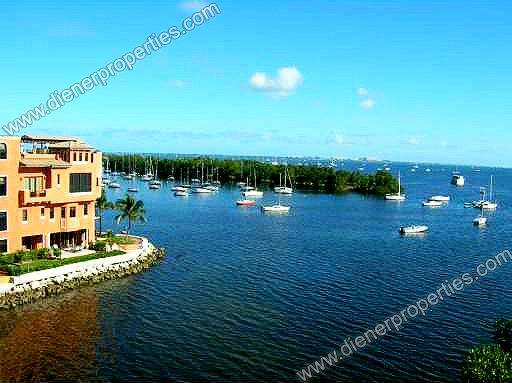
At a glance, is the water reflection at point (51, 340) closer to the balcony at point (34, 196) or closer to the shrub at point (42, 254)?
the shrub at point (42, 254)

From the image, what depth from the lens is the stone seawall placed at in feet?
139

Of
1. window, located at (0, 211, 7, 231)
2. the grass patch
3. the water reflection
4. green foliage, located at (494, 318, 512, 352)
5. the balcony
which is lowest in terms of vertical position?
the water reflection

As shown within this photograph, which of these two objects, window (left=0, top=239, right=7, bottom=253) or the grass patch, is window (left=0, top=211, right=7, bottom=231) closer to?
window (left=0, top=239, right=7, bottom=253)

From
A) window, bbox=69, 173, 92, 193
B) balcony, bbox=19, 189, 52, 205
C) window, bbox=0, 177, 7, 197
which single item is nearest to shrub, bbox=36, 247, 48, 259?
balcony, bbox=19, 189, 52, 205

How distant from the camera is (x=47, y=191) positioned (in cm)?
5112

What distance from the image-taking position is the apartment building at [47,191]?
159 feet

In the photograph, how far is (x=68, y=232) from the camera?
55.4 metres

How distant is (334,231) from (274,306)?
47.5m

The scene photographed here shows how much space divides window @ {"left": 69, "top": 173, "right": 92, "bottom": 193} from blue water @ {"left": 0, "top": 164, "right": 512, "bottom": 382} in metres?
11.6

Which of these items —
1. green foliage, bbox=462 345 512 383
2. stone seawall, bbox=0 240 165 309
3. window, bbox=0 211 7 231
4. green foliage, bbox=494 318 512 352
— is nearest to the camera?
green foliage, bbox=462 345 512 383

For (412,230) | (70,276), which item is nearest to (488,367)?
(70,276)

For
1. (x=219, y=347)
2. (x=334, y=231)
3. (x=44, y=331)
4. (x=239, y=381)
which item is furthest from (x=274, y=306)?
(x=334, y=231)

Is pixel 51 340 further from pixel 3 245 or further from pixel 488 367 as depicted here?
pixel 488 367

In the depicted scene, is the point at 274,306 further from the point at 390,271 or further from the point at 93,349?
the point at 390,271
